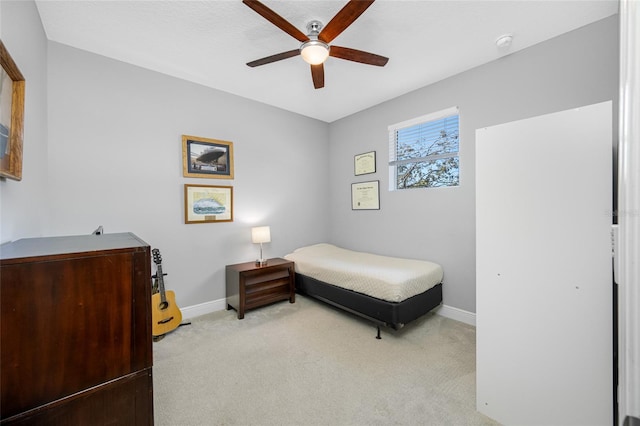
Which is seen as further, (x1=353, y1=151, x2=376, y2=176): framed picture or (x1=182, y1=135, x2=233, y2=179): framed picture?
(x1=353, y1=151, x2=376, y2=176): framed picture

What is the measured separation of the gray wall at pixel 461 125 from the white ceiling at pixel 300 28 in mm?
155

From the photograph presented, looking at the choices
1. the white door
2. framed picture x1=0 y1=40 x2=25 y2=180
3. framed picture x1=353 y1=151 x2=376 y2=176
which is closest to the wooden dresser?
framed picture x1=0 y1=40 x2=25 y2=180

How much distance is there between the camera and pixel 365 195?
12.5ft

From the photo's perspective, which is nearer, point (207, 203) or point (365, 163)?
point (207, 203)

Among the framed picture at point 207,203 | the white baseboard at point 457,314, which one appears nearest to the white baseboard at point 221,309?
the white baseboard at point 457,314

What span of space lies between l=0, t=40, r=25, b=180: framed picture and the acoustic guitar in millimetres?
1381

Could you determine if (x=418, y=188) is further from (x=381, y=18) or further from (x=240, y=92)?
(x=240, y=92)

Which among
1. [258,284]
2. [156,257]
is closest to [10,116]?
[156,257]

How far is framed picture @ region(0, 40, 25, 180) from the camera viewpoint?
3.77 ft

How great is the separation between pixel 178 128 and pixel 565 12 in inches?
142

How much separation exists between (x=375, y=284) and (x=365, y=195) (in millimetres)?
1618

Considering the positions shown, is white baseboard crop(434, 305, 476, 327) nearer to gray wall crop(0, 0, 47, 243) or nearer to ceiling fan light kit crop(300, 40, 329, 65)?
ceiling fan light kit crop(300, 40, 329, 65)

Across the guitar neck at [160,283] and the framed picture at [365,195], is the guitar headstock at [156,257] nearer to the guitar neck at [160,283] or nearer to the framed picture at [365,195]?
the guitar neck at [160,283]

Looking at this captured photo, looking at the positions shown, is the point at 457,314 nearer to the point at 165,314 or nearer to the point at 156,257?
the point at 165,314
